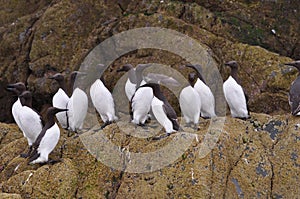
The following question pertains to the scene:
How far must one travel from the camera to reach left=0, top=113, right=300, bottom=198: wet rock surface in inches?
308

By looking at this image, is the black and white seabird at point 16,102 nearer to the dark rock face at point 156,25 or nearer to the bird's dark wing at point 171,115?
the bird's dark wing at point 171,115

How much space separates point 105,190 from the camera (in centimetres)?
816

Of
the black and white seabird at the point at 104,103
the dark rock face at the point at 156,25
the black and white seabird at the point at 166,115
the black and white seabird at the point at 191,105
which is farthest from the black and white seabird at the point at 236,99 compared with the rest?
the dark rock face at the point at 156,25

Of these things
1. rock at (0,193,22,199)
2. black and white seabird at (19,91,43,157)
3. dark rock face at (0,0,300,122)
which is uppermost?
black and white seabird at (19,91,43,157)

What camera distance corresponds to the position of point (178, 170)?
25.9 feet

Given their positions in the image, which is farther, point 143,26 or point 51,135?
point 143,26

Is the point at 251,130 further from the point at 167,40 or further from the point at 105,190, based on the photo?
the point at 167,40

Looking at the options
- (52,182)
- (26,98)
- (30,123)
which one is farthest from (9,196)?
(26,98)

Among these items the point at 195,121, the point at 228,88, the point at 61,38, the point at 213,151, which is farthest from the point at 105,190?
the point at 61,38

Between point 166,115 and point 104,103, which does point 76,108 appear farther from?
point 166,115

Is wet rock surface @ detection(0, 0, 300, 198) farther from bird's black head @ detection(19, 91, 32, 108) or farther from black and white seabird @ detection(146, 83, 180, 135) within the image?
bird's black head @ detection(19, 91, 32, 108)

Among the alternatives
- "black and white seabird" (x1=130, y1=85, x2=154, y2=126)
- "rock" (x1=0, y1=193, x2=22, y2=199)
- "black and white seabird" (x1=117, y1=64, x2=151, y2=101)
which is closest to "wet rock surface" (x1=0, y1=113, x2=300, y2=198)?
"rock" (x1=0, y1=193, x2=22, y2=199)

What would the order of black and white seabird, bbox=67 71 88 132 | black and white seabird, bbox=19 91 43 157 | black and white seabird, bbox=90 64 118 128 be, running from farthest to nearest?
1. black and white seabird, bbox=90 64 118 128
2. black and white seabird, bbox=67 71 88 132
3. black and white seabird, bbox=19 91 43 157

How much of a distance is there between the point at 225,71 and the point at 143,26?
2469 mm
